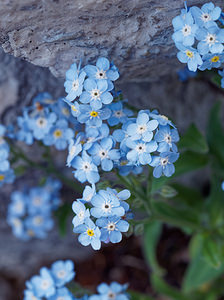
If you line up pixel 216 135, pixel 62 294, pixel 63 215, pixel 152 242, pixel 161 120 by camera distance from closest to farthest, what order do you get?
1. pixel 161 120
2. pixel 62 294
3. pixel 216 135
4. pixel 63 215
5. pixel 152 242

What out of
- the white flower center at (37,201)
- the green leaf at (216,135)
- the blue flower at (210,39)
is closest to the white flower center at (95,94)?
the blue flower at (210,39)

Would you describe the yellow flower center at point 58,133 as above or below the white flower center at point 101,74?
below

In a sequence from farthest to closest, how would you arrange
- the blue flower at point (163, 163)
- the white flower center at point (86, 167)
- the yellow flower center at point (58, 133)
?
the yellow flower center at point (58, 133) → the white flower center at point (86, 167) → the blue flower at point (163, 163)

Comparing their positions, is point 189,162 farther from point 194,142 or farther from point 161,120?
point 161,120

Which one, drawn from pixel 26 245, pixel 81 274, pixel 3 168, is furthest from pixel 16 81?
pixel 81 274

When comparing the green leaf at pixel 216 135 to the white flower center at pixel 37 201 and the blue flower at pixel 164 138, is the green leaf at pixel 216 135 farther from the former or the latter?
the white flower center at pixel 37 201

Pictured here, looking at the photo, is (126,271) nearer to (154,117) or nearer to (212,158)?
(212,158)

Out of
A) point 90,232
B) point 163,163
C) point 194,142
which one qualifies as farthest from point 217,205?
point 90,232
